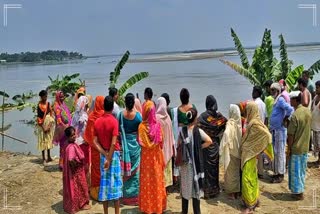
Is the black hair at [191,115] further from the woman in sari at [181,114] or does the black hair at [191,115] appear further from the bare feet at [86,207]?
the bare feet at [86,207]

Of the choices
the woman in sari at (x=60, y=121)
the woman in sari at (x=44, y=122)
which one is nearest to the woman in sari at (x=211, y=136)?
the woman in sari at (x=60, y=121)

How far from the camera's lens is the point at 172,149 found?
5965mm

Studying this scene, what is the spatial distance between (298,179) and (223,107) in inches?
470

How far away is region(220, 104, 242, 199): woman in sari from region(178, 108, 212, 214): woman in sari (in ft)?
2.76

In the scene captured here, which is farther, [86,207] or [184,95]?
[86,207]

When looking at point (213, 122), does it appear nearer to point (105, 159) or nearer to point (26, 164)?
point (105, 159)

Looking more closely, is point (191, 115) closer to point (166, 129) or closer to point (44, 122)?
point (166, 129)

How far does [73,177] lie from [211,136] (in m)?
2.41

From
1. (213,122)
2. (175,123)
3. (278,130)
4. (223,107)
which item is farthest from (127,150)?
(223,107)

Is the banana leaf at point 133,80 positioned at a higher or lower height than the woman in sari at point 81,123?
higher

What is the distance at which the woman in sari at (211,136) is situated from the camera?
6.09 meters

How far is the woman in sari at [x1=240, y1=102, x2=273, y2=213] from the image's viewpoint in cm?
564

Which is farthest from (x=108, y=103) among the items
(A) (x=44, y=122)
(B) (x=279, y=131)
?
(A) (x=44, y=122)

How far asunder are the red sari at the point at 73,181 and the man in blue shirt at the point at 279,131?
359cm
